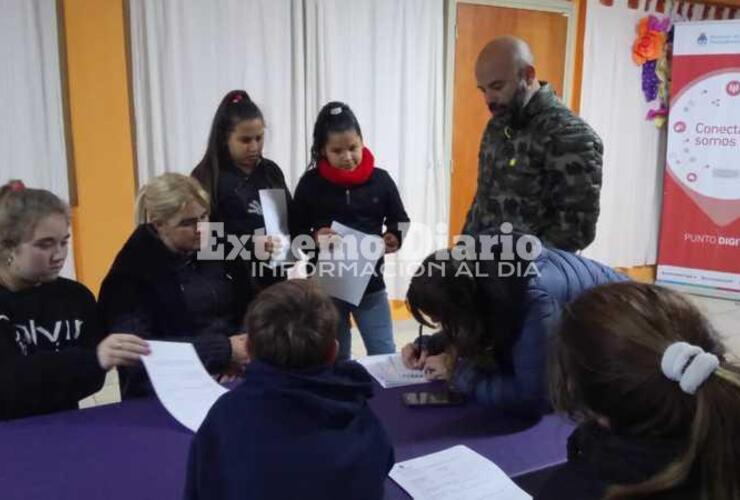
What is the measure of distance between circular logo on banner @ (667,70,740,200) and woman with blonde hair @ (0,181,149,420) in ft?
14.3

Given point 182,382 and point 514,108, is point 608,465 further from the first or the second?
Answer: point 514,108

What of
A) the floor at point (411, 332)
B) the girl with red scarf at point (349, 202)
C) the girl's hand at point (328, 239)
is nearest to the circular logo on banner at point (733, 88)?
the floor at point (411, 332)

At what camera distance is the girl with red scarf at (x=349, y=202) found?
241cm

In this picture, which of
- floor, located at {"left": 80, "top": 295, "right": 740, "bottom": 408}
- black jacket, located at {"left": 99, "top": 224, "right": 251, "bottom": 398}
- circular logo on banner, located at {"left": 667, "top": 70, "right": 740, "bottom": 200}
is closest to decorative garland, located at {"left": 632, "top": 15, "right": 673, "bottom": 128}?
circular logo on banner, located at {"left": 667, "top": 70, "right": 740, "bottom": 200}

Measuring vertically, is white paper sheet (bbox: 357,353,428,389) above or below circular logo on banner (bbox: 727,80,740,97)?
below

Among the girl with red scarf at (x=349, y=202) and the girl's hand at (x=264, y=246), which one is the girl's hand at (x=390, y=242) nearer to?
the girl with red scarf at (x=349, y=202)

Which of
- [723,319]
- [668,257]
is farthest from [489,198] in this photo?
[668,257]

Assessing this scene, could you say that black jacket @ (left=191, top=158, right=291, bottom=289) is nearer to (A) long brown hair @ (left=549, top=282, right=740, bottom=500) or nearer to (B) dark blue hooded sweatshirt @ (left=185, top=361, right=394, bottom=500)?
(B) dark blue hooded sweatshirt @ (left=185, top=361, right=394, bottom=500)

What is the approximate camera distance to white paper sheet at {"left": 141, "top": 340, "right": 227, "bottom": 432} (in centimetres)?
142

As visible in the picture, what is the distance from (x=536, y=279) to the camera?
1447 millimetres

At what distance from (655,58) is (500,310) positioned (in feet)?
13.4

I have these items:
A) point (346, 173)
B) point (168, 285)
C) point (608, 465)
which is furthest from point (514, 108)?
point (608, 465)

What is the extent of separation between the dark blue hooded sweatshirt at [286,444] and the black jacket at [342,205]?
1.40m

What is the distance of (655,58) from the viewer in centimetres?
479
